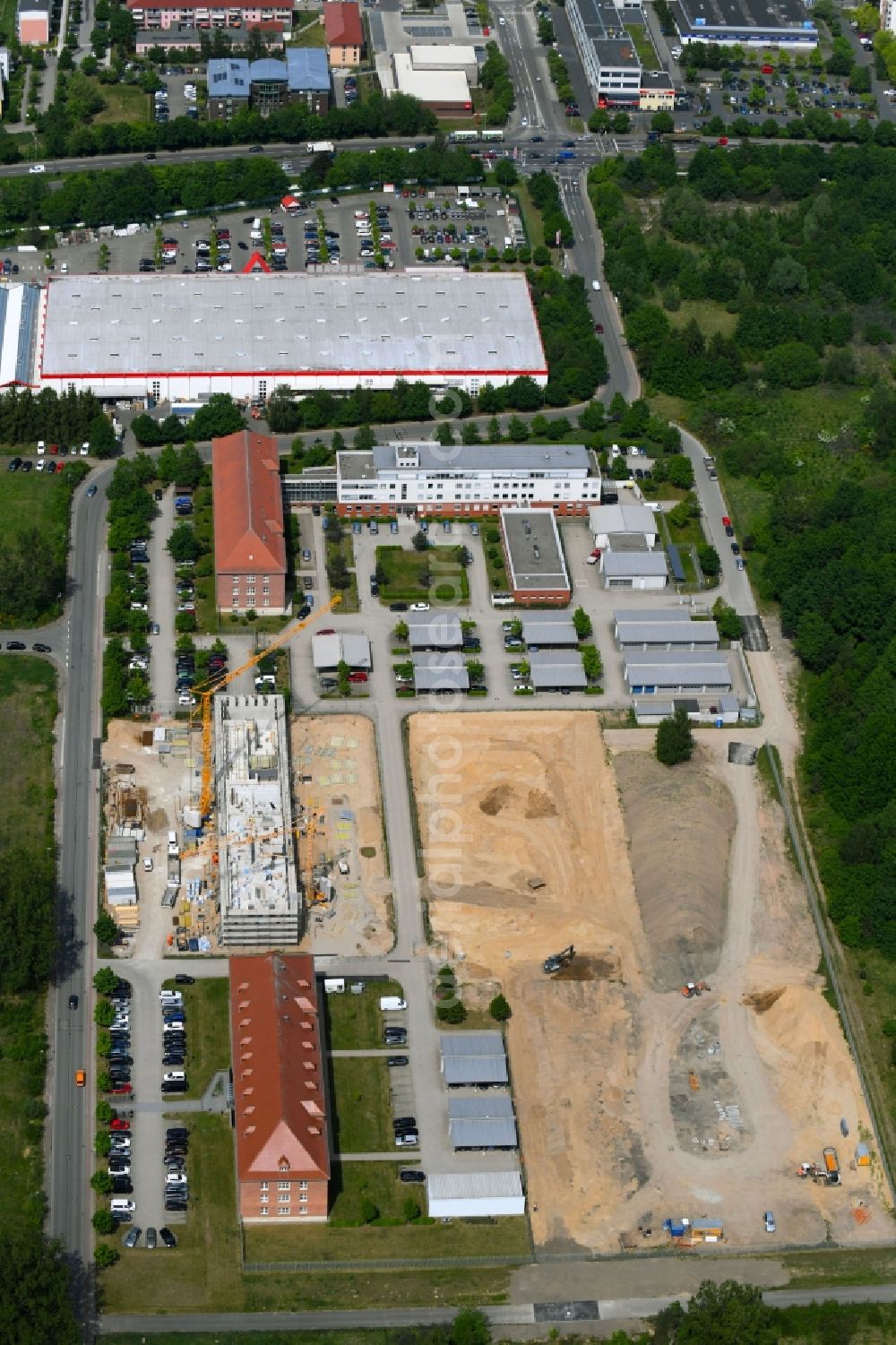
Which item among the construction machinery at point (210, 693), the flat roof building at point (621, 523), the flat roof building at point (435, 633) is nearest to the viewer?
the construction machinery at point (210, 693)

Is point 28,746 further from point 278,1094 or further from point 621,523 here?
point 621,523

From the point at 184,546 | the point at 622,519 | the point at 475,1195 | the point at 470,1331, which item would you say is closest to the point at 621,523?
the point at 622,519

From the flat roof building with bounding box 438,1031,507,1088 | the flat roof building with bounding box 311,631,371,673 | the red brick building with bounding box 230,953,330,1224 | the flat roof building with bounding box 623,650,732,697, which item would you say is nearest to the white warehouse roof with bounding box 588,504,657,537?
the flat roof building with bounding box 623,650,732,697

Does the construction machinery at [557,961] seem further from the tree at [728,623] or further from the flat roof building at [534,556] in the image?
the flat roof building at [534,556]

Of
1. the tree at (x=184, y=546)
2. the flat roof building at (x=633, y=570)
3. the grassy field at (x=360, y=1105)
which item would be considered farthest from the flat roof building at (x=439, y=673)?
the grassy field at (x=360, y=1105)

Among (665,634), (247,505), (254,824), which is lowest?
(254,824)
